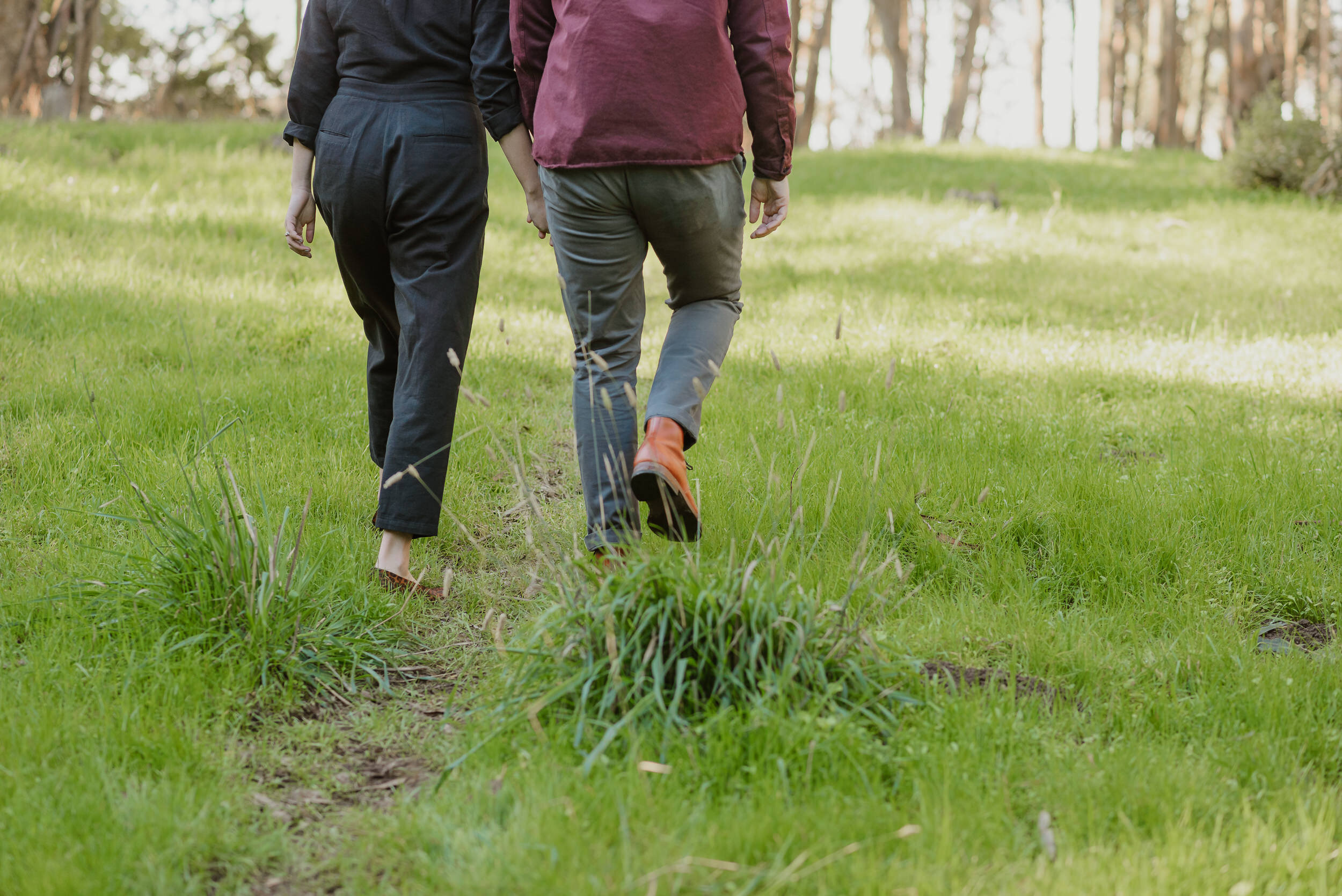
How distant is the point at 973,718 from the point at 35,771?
2.18 metres

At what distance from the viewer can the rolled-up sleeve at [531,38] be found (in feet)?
10.4

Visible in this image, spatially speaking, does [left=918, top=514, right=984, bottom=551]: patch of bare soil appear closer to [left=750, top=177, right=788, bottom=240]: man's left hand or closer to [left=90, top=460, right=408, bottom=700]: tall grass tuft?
[left=750, top=177, right=788, bottom=240]: man's left hand

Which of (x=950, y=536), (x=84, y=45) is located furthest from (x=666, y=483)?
(x=84, y=45)

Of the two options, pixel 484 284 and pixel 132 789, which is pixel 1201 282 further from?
pixel 132 789

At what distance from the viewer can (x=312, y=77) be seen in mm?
3371

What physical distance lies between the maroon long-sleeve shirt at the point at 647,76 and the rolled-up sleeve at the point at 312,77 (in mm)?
668

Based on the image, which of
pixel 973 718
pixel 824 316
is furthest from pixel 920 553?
pixel 824 316

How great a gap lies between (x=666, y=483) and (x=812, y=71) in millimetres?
22573

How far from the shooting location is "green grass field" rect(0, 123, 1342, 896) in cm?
205

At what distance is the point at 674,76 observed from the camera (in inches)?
118

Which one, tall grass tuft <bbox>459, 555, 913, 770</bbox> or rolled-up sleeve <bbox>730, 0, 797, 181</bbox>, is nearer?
tall grass tuft <bbox>459, 555, 913, 770</bbox>

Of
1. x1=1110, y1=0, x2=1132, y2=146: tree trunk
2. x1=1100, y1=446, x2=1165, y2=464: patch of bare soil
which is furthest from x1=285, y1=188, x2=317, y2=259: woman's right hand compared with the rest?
x1=1110, y1=0, x2=1132, y2=146: tree trunk

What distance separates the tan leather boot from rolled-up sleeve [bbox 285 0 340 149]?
156cm

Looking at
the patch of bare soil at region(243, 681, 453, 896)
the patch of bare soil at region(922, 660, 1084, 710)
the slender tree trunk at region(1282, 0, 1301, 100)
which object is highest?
the slender tree trunk at region(1282, 0, 1301, 100)
